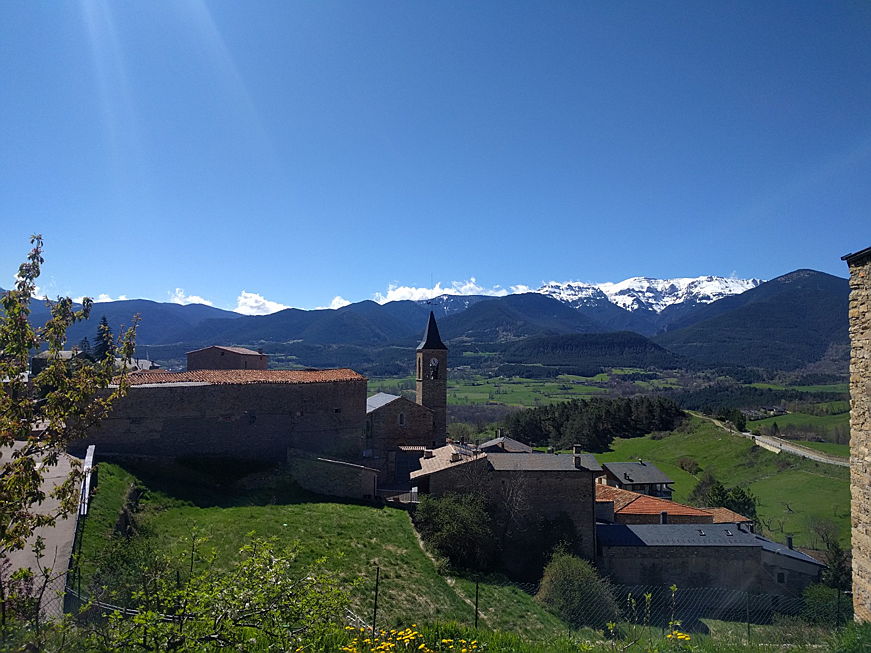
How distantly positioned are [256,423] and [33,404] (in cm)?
2338

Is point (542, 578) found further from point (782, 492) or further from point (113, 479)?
point (782, 492)

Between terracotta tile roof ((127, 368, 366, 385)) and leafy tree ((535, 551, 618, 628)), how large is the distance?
15507 millimetres

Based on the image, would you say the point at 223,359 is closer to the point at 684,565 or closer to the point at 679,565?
the point at 679,565

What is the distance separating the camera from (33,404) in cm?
561

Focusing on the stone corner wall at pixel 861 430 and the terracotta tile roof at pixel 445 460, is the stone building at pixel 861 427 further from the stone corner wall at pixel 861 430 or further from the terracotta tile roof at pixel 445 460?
the terracotta tile roof at pixel 445 460

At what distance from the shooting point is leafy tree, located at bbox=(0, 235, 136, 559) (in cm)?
496

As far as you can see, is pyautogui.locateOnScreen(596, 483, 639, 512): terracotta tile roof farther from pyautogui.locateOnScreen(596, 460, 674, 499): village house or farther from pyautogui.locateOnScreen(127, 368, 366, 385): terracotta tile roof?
pyautogui.locateOnScreen(127, 368, 366, 385): terracotta tile roof

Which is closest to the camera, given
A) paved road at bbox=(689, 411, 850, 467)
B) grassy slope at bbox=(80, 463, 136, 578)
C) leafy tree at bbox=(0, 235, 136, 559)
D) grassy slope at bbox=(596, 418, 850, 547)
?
leafy tree at bbox=(0, 235, 136, 559)

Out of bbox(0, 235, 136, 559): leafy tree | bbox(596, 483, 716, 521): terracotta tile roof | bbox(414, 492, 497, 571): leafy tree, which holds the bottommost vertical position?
bbox(596, 483, 716, 521): terracotta tile roof

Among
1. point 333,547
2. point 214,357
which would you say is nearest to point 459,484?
point 333,547

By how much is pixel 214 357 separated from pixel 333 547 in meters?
26.4

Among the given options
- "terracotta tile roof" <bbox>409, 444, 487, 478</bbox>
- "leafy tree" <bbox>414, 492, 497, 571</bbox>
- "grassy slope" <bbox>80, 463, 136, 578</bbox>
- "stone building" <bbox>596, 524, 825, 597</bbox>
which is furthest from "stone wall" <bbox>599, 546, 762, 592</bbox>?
"grassy slope" <bbox>80, 463, 136, 578</bbox>

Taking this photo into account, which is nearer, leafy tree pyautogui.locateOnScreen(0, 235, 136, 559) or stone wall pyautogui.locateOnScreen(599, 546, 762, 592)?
leafy tree pyautogui.locateOnScreen(0, 235, 136, 559)

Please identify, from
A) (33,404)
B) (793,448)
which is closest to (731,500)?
(793,448)
